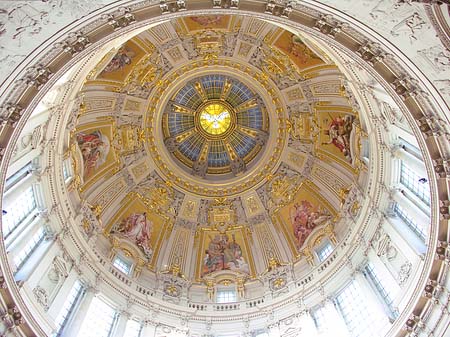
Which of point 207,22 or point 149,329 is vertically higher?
point 207,22

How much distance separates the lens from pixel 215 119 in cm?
3550

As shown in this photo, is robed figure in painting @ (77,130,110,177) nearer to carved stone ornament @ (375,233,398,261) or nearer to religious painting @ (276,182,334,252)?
religious painting @ (276,182,334,252)

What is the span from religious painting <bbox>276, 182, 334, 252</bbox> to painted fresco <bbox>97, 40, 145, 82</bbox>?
13595 millimetres

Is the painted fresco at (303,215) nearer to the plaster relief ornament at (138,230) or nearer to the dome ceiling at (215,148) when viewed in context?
the dome ceiling at (215,148)

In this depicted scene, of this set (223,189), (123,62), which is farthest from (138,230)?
(123,62)

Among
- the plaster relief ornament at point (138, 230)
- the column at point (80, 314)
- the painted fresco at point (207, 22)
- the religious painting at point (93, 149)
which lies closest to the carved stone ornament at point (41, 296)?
the column at point (80, 314)

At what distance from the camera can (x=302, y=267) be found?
28016mm

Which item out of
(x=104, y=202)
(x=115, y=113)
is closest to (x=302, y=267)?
(x=104, y=202)

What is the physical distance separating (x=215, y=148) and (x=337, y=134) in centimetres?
1069

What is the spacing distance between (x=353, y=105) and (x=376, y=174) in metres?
3.75

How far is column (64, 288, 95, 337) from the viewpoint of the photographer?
20.4 metres

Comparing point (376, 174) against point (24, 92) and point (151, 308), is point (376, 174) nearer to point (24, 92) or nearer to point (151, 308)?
point (151, 308)

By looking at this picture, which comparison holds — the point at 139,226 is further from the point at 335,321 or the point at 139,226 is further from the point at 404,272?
the point at 404,272

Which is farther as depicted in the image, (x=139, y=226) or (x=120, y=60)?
(x=139, y=226)
